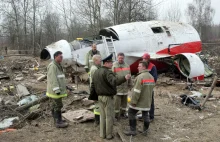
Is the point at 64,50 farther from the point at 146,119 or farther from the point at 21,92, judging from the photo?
the point at 146,119

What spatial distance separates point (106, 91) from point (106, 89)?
0.04 meters

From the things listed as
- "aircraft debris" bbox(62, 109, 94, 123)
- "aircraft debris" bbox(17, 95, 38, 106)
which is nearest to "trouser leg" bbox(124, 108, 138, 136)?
"aircraft debris" bbox(62, 109, 94, 123)

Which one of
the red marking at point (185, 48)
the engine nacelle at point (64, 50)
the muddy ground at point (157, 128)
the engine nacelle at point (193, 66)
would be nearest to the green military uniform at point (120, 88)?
the muddy ground at point (157, 128)

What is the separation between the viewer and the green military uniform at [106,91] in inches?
195

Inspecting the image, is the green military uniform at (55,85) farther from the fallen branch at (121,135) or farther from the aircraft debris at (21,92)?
the aircraft debris at (21,92)

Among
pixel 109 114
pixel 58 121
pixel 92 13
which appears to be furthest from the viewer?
pixel 92 13

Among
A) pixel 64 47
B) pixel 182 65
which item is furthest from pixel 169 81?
pixel 64 47

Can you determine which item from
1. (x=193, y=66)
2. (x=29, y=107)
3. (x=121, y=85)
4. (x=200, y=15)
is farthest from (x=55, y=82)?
(x=200, y=15)

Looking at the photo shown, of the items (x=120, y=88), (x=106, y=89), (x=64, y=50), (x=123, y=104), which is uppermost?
(x=64, y=50)

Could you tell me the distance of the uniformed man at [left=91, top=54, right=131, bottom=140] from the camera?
497 centimetres

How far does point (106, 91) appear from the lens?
16.6ft

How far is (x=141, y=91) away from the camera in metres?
5.29

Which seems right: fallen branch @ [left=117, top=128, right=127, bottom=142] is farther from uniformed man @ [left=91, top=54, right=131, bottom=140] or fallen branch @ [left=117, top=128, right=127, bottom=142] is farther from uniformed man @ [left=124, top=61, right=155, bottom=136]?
uniformed man @ [left=124, top=61, right=155, bottom=136]

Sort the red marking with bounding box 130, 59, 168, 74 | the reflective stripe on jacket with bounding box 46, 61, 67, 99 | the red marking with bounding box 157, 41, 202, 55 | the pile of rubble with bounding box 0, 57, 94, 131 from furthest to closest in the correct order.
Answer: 1. the red marking with bounding box 157, 41, 202, 55
2. the red marking with bounding box 130, 59, 168, 74
3. the pile of rubble with bounding box 0, 57, 94, 131
4. the reflective stripe on jacket with bounding box 46, 61, 67, 99
